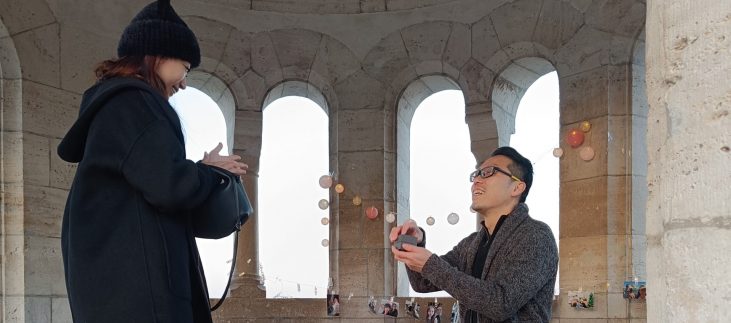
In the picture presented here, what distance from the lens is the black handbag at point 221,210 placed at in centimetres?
169

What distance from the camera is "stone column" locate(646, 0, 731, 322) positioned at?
1233 millimetres

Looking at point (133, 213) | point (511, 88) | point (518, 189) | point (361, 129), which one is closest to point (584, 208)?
point (511, 88)

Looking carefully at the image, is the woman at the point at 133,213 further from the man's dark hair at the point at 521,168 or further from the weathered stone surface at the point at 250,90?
the weathered stone surface at the point at 250,90

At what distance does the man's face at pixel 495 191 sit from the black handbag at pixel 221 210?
0.91 metres

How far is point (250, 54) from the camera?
6996 mm

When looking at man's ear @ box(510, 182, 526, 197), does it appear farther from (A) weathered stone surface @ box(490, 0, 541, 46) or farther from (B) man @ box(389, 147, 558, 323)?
(A) weathered stone surface @ box(490, 0, 541, 46)

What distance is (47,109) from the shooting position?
5812 millimetres

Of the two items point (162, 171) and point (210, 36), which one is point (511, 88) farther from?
point (162, 171)

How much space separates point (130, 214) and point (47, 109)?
4653mm

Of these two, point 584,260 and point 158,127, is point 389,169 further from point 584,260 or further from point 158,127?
point 158,127

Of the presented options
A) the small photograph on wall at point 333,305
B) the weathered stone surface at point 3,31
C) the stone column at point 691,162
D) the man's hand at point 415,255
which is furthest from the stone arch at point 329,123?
the stone column at point 691,162

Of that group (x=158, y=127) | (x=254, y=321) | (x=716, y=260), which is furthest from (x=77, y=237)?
(x=254, y=321)

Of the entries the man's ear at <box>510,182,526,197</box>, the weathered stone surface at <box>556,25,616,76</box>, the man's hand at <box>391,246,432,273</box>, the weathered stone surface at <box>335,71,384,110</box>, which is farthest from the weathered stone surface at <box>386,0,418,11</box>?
the man's hand at <box>391,246,432,273</box>

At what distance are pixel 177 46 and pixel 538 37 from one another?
501 centimetres
